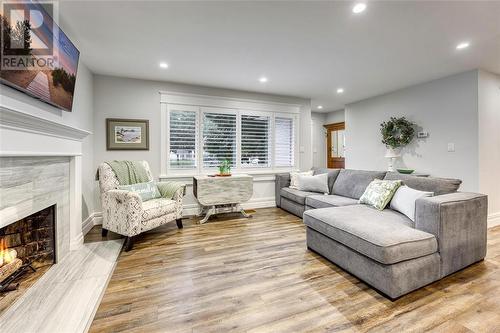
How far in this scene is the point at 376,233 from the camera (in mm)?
1741

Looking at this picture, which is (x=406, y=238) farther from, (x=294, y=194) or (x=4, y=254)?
Answer: (x=4, y=254)

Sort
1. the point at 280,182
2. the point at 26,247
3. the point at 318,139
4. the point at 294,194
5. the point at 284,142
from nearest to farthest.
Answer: the point at 26,247 < the point at 294,194 < the point at 280,182 < the point at 284,142 < the point at 318,139

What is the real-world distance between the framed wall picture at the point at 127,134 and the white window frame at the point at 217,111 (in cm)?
27

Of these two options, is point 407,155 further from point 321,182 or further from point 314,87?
point 314,87

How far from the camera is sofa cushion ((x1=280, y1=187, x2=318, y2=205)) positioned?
12.0 feet

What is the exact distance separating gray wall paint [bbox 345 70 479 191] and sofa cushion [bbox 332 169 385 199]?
144 centimetres

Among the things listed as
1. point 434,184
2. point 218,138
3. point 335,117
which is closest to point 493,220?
point 434,184

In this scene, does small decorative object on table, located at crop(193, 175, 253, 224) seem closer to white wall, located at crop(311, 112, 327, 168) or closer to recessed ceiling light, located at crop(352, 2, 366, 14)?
recessed ceiling light, located at crop(352, 2, 366, 14)

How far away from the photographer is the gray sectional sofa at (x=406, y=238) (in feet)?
5.36

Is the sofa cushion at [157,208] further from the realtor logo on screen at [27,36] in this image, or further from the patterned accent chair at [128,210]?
the realtor logo on screen at [27,36]

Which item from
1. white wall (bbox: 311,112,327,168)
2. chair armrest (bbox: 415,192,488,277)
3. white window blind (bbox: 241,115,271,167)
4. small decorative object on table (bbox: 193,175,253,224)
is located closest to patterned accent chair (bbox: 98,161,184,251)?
small decorative object on table (bbox: 193,175,253,224)

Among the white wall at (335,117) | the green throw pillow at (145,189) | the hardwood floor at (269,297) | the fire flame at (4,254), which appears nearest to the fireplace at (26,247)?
the fire flame at (4,254)

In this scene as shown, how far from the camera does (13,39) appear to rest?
149cm

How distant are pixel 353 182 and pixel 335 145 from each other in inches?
145
